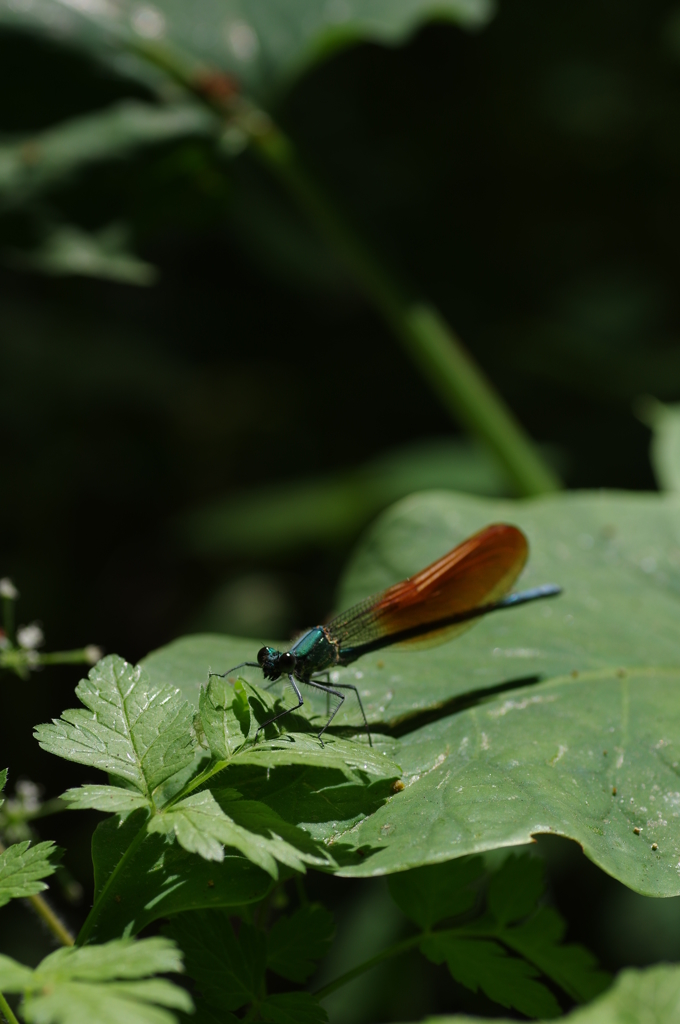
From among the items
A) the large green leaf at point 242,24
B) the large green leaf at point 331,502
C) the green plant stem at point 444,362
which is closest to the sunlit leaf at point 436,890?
the green plant stem at point 444,362

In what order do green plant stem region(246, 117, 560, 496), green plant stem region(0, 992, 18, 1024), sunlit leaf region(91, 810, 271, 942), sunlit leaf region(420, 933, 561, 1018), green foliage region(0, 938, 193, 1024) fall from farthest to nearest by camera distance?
green plant stem region(246, 117, 560, 496) < sunlit leaf region(420, 933, 561, 1018) < sunlit leaf region(91, 810, 271, 942) < green plant stem region(0, 992, 18, 1024) < green foliage region(0, 938, 193, 1024)

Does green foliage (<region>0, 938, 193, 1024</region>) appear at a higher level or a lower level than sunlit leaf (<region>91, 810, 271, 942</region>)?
higher

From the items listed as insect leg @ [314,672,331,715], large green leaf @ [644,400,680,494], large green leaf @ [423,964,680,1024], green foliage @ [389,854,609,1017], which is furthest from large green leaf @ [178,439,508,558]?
large green leaf @ [423,964,680,1024]

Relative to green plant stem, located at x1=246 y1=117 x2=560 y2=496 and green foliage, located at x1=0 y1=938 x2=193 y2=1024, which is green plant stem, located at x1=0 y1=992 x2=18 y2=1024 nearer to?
green foliage, located at x1=0 y1=938 x2=193 y2=1024

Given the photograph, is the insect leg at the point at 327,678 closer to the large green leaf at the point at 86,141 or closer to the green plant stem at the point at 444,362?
the green plant stem at the point at 444,362

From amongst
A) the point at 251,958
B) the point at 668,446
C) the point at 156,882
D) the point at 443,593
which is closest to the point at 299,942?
the point at 251,958
